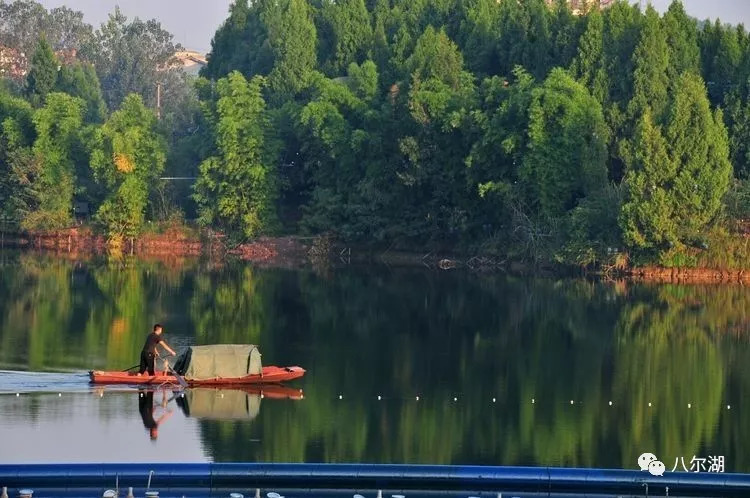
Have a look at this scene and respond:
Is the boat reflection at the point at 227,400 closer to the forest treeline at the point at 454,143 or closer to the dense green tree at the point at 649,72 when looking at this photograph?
the forest treeline at the point at 454,143

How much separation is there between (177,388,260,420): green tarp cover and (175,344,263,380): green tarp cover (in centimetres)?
28

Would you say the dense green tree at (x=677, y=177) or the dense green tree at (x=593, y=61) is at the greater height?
the dense green tree at (x=593, y=61)

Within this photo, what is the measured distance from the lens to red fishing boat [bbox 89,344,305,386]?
76.0ft

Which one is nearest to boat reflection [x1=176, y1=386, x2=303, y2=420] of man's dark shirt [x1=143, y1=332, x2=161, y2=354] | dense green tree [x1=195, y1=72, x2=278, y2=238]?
man's dark shirt [x1=143, y1=332, x2=161, y2=354]

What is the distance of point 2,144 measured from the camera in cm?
5841

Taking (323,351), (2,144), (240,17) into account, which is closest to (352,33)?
(240,17)

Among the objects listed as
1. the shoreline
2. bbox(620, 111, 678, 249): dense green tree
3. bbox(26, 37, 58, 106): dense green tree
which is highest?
bbox(26, 37, 58, 106): dense green tree

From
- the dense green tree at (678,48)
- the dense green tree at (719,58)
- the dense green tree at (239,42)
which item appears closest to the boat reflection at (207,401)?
the dense green tree at (678,48)

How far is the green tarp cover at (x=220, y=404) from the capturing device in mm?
21484

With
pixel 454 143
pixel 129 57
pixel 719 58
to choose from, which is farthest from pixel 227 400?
pixel 129 57

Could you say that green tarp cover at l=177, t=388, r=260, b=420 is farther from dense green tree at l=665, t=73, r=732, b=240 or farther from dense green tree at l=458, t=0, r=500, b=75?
dense green tree at l=458, t=0, r=500, b=75

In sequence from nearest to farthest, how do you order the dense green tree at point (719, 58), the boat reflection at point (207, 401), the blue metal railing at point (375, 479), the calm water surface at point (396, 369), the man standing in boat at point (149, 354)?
1. the blue metal railing at point (375, 479)
2. the calm water surface at point (396, 369)
3. the boat reflection at point (207, 401)
4. the man standing in boat at point (149, 354)
5. the dense green tree at point (719, 58)

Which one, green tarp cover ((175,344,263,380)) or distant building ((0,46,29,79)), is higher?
distant building ((0,46,29,79))

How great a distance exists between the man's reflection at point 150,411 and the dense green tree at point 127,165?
106ft
